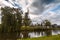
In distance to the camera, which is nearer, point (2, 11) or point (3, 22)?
point (3, 22)

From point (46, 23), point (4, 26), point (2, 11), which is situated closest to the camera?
point (4, 26)

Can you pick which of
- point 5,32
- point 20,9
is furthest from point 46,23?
point 5,32

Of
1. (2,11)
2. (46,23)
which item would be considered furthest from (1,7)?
(46,23)

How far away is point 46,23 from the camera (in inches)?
3189

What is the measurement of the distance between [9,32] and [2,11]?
609 cm

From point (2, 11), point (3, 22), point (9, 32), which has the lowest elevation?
point (9, 32)

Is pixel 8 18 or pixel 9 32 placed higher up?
pixel 8 18

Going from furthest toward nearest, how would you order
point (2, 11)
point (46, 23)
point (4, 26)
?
point (46, 23) < point (2, 11) < point (4, 26)

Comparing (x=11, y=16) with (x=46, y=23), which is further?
(x=46, y=23)

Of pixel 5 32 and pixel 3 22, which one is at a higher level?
pixel 3 22

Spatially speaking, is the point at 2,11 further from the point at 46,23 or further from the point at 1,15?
the point at 46,23

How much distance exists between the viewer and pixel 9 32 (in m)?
41.8

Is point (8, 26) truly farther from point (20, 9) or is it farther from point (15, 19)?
point (20, 9)

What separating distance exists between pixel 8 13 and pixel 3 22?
309 cm
